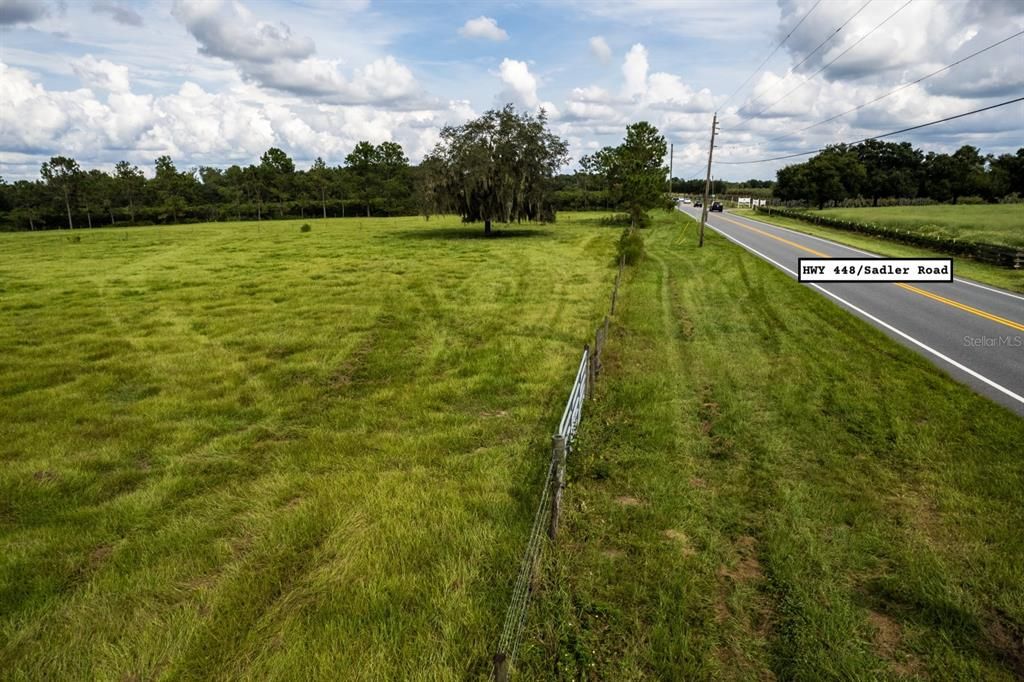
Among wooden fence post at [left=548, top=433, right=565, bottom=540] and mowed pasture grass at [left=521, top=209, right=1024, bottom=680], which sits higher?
wooden fence post at [left=548, top=433, right=565, bottom=540]

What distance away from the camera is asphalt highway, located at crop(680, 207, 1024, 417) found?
11688 mm

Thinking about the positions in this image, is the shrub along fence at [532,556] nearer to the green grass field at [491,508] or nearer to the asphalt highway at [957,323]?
the green grass field at [491,508]

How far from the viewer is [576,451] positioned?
8516 millimetres

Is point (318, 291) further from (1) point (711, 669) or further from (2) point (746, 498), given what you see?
(1) point (711, 669)

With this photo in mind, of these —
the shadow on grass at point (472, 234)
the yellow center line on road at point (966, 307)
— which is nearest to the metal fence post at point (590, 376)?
the yellow center line on road at point (966, 307)

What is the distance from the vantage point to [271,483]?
7781 mm

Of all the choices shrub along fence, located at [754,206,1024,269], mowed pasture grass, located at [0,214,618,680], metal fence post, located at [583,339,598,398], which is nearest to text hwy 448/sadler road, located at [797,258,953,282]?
shrub along fence, located at [754,206,1024,269]

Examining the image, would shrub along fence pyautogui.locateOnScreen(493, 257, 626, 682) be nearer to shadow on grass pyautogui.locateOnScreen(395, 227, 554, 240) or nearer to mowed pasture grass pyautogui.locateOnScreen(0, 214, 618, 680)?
mowed pasture grass pyautogui.locateOnScreen(0, 214, 618, 680)

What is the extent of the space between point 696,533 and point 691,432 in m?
2.96

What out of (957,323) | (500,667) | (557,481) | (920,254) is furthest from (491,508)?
(920,254)

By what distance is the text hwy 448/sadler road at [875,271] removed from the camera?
24000 mm
